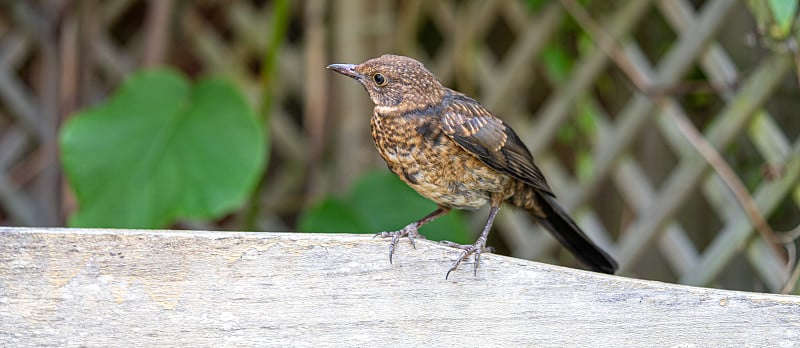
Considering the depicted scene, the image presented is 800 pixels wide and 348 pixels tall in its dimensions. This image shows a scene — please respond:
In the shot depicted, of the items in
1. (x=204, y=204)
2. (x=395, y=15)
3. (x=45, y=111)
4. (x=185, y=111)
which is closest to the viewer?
(x=204, y=204)

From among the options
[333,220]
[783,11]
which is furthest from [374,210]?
[783,11]

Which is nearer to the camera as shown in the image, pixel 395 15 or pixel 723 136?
pixel 723 136

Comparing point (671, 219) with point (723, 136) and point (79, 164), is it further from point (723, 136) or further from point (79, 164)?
point (79, 164)

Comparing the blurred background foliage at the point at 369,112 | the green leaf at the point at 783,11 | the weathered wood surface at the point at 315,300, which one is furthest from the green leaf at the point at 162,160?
the green leaf at the point at 783,11

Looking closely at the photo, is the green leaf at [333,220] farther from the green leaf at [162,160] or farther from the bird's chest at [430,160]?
the bird's chest at [430,160]

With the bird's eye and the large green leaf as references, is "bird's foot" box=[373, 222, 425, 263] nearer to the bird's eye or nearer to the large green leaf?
the bird's eye

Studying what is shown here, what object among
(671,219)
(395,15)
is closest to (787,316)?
(671,219)
